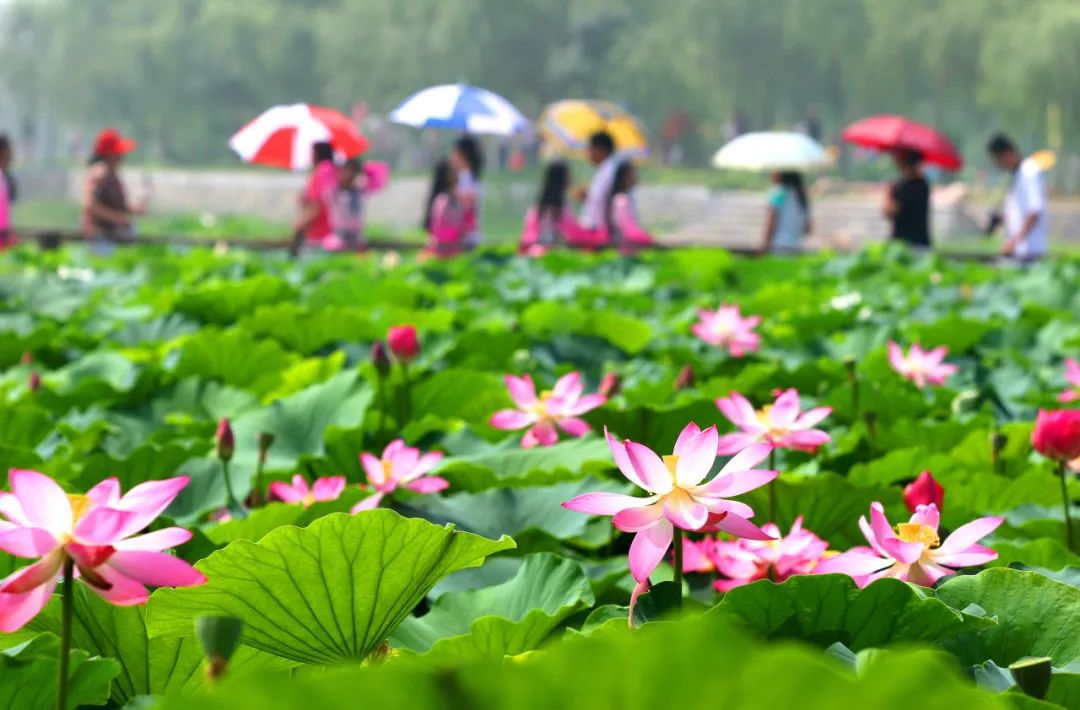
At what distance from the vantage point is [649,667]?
1.43 ft

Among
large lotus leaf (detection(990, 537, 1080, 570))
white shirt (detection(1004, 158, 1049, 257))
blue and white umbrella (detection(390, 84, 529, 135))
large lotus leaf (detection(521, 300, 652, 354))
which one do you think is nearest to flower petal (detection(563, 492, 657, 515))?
large lotus leaf (detection(990, 537, 1080, 570))

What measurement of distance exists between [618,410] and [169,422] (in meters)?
0.71

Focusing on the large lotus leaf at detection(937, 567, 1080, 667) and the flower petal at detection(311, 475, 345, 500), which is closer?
the large lotus leaf at detection(937, 567, 1080, 667)

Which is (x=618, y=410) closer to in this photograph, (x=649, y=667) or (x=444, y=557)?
(x=444, y=557)

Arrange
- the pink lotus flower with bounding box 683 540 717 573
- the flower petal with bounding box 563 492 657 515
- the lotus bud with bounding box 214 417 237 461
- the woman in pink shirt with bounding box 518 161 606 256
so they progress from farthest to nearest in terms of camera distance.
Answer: the woman in pink shirt with bounding box 518 161 606 256
the lotus bud with bounding box 214 417 237 461
the pink lotus flower with bounding box 683 540 717 573
the flower petal with bounding box 563 492 657 515

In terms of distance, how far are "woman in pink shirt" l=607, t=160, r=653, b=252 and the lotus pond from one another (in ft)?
15.1

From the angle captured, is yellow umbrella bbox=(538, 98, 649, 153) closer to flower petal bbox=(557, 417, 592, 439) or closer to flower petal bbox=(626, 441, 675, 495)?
flower petal bbox=(557, 417, 592, 439)

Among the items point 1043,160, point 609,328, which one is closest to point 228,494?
point 609,328

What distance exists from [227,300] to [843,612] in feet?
9.46

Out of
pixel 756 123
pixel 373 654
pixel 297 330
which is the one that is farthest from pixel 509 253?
pixel 756 123

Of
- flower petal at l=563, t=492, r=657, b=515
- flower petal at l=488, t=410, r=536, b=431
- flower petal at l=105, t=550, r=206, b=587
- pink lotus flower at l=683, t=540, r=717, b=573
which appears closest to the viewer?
flower petal at l=105, t=550, r=206, b=587

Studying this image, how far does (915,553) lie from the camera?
920 mm

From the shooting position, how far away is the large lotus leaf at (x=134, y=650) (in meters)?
0.89

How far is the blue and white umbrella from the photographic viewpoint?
781 cm
